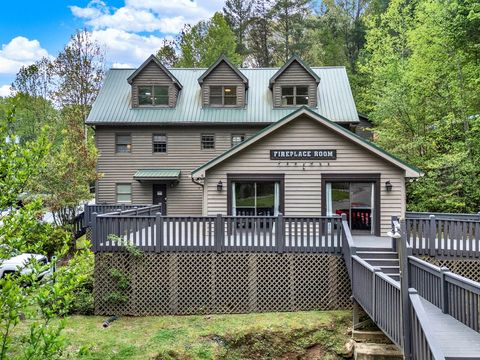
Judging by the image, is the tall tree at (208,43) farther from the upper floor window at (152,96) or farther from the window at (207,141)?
the window at (207,141)

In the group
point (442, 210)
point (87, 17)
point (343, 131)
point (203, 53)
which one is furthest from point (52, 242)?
point (87, 17)

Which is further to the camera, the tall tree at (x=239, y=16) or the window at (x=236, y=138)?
the tall tree at (x=239, y=16)

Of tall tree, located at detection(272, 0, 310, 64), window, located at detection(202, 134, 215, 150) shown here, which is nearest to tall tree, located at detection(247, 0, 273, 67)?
tall tree, located at detection(272, 0, 310, 64)

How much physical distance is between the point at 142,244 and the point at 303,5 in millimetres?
34888

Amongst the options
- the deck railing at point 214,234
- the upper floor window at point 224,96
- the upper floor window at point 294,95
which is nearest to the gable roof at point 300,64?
the upper floor window at point 294,95

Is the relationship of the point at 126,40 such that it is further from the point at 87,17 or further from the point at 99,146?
the point at 99,146

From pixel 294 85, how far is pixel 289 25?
20.9 m

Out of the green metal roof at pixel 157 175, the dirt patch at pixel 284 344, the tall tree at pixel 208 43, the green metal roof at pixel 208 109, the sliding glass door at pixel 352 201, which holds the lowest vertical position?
the dirt patch at pixel 284 344

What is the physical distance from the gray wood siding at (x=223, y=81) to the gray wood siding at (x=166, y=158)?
1.69m

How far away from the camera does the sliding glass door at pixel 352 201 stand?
42.1ft

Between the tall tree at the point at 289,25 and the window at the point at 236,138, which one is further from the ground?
the tall tree at the point at 289,25

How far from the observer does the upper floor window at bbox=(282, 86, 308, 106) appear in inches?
758

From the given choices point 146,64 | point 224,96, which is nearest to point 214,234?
point 224,96

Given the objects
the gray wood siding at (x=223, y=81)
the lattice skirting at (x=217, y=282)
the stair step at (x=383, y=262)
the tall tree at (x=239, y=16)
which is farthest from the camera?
the tall tree at (x=239, y=16)
